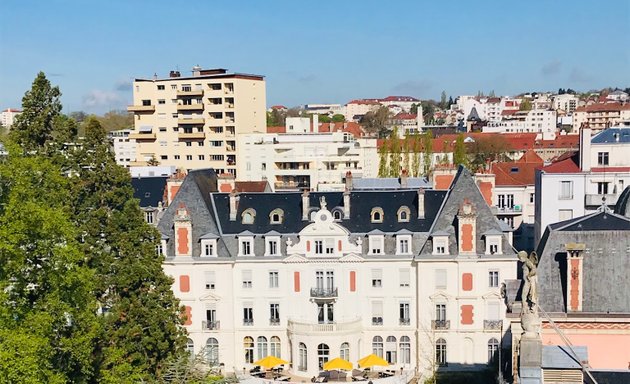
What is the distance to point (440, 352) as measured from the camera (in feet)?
149

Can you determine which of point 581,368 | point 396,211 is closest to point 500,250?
point 396,211

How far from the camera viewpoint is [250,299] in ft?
152

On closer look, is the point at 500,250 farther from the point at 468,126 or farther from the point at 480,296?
the point at 468,126

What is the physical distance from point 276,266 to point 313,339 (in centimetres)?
485

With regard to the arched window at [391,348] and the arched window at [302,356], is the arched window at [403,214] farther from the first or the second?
the arched window at [302,356]

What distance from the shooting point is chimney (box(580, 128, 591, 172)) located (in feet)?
182

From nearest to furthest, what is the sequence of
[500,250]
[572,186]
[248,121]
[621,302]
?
[621,302] → [500,250] → [572,186] → [248,121]

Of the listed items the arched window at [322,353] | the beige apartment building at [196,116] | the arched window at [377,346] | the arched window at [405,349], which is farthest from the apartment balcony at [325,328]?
the beige apartment building at [196,116]

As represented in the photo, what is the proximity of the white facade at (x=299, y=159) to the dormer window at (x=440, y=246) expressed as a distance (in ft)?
135

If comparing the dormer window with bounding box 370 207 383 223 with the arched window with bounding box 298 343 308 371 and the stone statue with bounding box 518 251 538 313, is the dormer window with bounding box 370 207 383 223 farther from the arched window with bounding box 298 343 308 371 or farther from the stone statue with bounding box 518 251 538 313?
the stone statue with bounding box 518 251 538 313

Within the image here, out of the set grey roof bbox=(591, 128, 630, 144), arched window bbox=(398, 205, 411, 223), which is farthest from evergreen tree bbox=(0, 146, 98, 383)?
grey roof bbox=(591, 128, 630, 144)

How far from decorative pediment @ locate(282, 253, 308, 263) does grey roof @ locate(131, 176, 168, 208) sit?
744 inches

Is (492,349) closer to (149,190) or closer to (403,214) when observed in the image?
(403,214)

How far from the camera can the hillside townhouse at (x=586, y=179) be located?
55.5 meters
